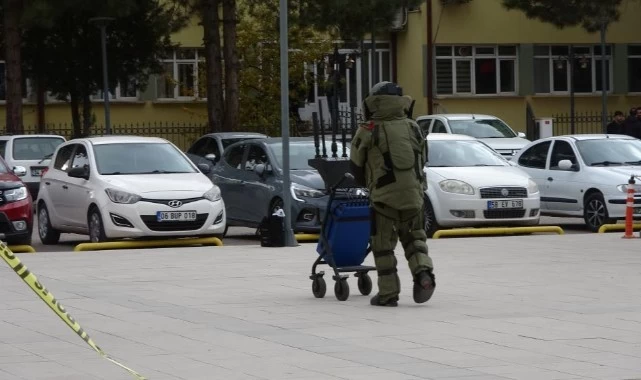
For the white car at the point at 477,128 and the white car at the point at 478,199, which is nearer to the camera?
the white car at the point at 478,199

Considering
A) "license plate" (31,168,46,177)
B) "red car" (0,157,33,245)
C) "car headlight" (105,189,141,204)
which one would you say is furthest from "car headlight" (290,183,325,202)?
"license plate" (31,168,46,177)

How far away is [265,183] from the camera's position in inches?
871

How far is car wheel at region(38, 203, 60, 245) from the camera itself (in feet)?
71.8

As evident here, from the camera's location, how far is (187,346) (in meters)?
10.4

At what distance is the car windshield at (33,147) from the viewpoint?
33.7m

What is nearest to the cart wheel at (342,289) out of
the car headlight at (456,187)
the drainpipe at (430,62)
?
the car headlight at (456,187)

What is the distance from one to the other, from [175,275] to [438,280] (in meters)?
2.78

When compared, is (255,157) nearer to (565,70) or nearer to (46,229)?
(46,229)

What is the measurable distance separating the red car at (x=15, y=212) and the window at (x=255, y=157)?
400 centimetres

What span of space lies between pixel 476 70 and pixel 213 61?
17182 millimetres

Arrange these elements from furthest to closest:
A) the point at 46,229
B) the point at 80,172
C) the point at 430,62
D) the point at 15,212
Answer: the point at 430,62
the point at 46,229
the point at 80,172
the point at 15,212

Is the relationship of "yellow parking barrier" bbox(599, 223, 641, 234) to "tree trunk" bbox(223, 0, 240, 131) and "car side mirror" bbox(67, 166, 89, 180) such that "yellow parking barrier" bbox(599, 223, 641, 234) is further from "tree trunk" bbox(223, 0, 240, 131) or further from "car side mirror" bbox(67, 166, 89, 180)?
"tree trunk" bbox(223, 0, 240, 131)

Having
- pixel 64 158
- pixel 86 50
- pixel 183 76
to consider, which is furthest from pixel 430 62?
pixel 64 158

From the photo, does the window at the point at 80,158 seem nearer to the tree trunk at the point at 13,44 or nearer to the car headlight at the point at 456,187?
the car headlight at the point at 456,187
